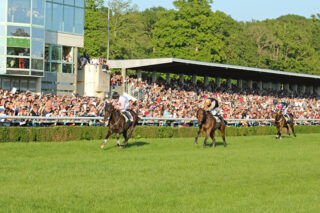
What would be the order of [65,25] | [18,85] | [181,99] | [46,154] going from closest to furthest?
[46,154]
[18,85]
[65,25]
[181,99]

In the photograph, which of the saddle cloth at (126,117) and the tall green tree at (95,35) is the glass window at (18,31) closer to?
the saddle cloth at (126,117)

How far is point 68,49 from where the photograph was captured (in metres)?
33.0

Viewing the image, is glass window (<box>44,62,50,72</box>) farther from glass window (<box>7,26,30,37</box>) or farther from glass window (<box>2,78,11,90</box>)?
glass window (<box>7,26,30,37</box>)

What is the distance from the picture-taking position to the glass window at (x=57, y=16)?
31.5 m

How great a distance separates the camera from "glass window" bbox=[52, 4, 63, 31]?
31500mm

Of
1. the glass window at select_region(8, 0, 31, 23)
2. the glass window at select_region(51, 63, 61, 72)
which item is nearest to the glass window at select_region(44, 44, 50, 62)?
the glass window at select_region(51, 63, 61, 72)

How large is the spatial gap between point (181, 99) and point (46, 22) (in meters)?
10.3

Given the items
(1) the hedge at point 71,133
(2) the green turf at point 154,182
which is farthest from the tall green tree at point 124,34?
(2) the green turf at point 154,182

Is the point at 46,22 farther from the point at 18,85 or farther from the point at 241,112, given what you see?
the point at 241,112

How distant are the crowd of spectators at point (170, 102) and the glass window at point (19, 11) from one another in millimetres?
5526

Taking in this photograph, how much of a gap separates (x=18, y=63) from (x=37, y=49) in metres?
1.46

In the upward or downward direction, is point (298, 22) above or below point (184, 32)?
above

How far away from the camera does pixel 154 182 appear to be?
9.70 meters

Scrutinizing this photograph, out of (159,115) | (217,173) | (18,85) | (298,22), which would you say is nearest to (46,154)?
(217,173)
